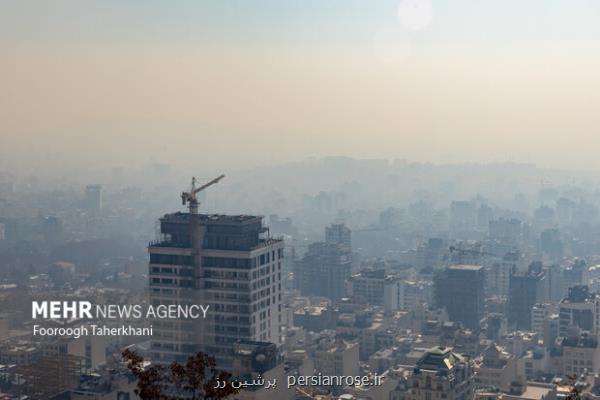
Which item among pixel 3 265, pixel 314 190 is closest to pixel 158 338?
pixel 3 265

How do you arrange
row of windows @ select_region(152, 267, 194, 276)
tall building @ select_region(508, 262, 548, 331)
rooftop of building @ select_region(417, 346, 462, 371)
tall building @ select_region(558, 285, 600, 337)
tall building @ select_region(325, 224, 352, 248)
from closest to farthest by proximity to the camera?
rooftop of building @ select_region(417, 346, 462, 371)
row of windows @ select_region(152, 267, 194, 276)
tall building @ select_region(558, 285, 600, 337)
tall building @ select_region(508, 262, 548, 331)
tall building @ select_region(325, 224, 352, 248)

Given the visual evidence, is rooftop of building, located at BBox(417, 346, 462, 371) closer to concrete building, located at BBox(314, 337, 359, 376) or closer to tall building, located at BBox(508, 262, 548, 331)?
concrete building, located at BBox(314, 337, 359, 376)

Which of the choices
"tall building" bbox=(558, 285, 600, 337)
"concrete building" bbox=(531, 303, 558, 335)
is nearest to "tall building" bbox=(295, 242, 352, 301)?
"concrete building" bbox=(531, 303, 558, 335)

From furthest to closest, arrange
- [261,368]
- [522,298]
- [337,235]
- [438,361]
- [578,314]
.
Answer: [337,235] < [522,298] < [578,314] < [438,361] < [261,368]

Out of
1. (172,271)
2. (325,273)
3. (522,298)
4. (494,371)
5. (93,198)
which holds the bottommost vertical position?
(494,371)

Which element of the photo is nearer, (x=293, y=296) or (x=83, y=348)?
(x=83, y=348)

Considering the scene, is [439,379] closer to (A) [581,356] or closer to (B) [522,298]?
(A) [581,356]

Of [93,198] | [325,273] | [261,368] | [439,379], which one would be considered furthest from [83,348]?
A: [93,198]

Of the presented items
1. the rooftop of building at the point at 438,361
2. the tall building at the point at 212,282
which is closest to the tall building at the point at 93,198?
the tall building at the point at 212,282
